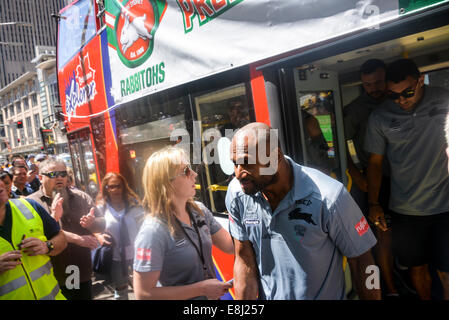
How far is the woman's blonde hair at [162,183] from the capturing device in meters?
1.56

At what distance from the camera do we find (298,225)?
131cm

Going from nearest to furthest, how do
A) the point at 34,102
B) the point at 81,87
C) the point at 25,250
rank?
the point at 25,250, the point at 81,87, the point at 34,102

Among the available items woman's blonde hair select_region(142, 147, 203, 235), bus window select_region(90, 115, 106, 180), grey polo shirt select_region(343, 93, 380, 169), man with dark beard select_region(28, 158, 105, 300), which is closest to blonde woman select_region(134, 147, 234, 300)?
woman's blonde hair select_region(142, 147, 203, 235)

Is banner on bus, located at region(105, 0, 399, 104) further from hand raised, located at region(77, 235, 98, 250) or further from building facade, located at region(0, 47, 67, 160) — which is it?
building facade, located at region(0, 47, 67, 160)

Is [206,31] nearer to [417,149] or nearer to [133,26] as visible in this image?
[133,26]

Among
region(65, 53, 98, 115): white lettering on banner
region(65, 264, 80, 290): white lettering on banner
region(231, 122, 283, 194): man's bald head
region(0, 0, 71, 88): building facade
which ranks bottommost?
region(65, 264, 80, 290): white lettering on banner

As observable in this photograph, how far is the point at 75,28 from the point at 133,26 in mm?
2174

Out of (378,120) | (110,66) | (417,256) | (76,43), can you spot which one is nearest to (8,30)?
(76,43)

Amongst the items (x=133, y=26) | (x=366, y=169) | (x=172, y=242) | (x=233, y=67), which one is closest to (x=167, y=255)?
(x=172, y=242)

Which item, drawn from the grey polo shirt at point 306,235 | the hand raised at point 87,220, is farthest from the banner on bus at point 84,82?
the grey polo shirt at point 306,235

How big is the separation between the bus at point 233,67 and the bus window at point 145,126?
1 cm

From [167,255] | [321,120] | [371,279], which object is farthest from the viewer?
[321,120]

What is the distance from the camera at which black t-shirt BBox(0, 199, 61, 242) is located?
5.65 ft

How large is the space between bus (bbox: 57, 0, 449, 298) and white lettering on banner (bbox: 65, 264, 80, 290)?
4.12ft
